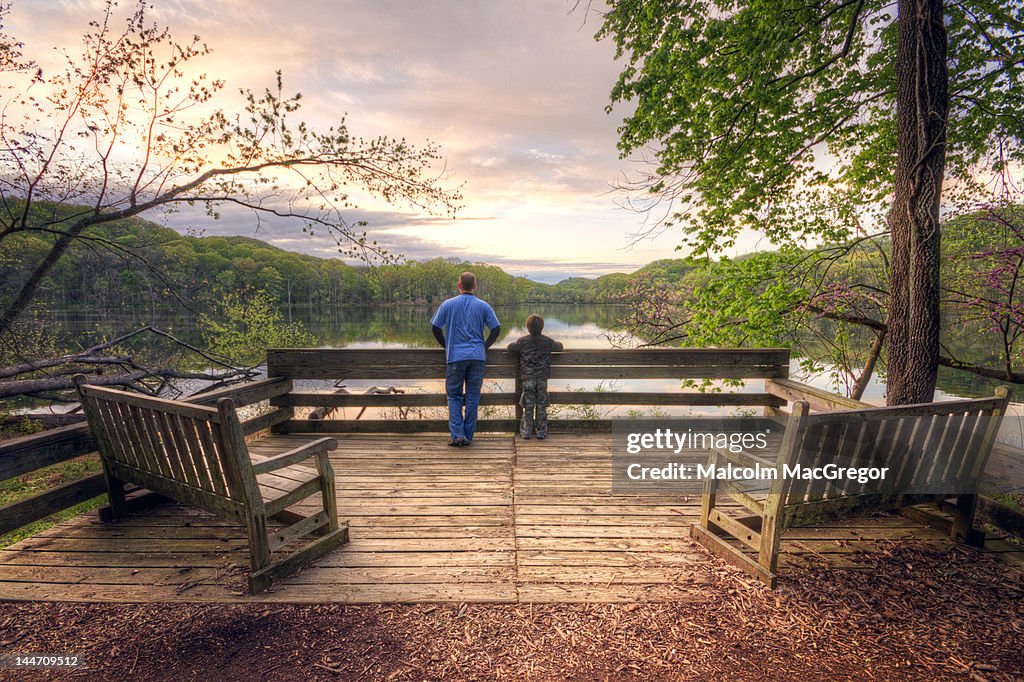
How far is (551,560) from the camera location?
2.95 meters

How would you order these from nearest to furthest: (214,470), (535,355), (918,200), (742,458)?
(214,470), (742,458), (918,200), (535,355)

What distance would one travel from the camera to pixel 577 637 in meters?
2.26

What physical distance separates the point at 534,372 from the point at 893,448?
3467 mm

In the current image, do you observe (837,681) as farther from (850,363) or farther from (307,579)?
(850,363)

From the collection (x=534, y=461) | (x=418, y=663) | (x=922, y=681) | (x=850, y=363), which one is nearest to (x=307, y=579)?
(x=418, y=663)

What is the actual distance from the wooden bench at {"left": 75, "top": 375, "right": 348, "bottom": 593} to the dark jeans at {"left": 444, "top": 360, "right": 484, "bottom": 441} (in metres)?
2.13

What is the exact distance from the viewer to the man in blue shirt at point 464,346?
16.7 ft

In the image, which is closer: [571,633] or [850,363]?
[571,633]

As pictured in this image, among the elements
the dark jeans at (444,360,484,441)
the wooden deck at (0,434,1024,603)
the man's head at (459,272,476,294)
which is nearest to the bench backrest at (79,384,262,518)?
the wooden deck at (0,434,1024,603)

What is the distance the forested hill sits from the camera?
6211 mm

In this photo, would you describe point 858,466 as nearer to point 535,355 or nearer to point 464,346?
point 535,355

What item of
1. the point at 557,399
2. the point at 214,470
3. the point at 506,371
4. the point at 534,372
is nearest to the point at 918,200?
the point at 534,372

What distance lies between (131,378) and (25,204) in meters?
2.39

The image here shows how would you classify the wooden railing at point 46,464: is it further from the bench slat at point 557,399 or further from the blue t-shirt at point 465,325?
the blue t-shirt at point 465,325
